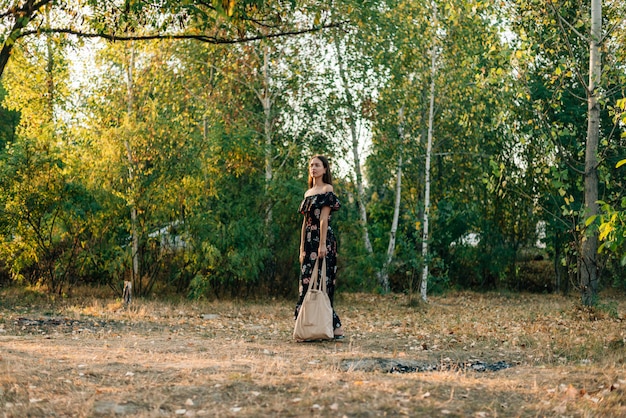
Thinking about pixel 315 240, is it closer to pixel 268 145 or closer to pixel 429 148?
pixel 268 145

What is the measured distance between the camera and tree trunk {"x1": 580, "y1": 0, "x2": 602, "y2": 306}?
1171cm

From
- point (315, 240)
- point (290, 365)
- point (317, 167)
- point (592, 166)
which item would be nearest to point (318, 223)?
point (315, 240)

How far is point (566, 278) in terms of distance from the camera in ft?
68.8

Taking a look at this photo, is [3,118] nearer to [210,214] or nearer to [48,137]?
[48,137]

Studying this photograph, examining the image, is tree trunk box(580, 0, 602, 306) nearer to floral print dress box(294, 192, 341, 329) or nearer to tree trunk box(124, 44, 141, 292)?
floral print dress box(294, 192, 341, 329)

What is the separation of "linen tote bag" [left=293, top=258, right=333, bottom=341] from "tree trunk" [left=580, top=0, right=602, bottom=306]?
17.0 ft

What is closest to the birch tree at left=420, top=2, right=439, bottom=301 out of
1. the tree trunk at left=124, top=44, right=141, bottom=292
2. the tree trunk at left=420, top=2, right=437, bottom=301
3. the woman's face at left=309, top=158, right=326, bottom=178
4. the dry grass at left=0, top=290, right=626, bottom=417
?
the tree trunk at left=420, top=2, right=437, bottom=301

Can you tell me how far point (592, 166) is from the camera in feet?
39.1

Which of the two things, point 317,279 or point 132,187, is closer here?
point 317,279

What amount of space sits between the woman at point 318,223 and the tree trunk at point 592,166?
4943mm

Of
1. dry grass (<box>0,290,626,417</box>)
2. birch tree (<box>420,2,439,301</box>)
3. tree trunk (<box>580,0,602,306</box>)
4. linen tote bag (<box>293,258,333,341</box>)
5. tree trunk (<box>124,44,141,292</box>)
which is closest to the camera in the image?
dry grass (<box>0,290,626,417</box>)

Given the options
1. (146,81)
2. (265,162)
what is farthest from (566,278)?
(146,81)

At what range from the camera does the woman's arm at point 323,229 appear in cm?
872

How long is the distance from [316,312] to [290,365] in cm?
183
